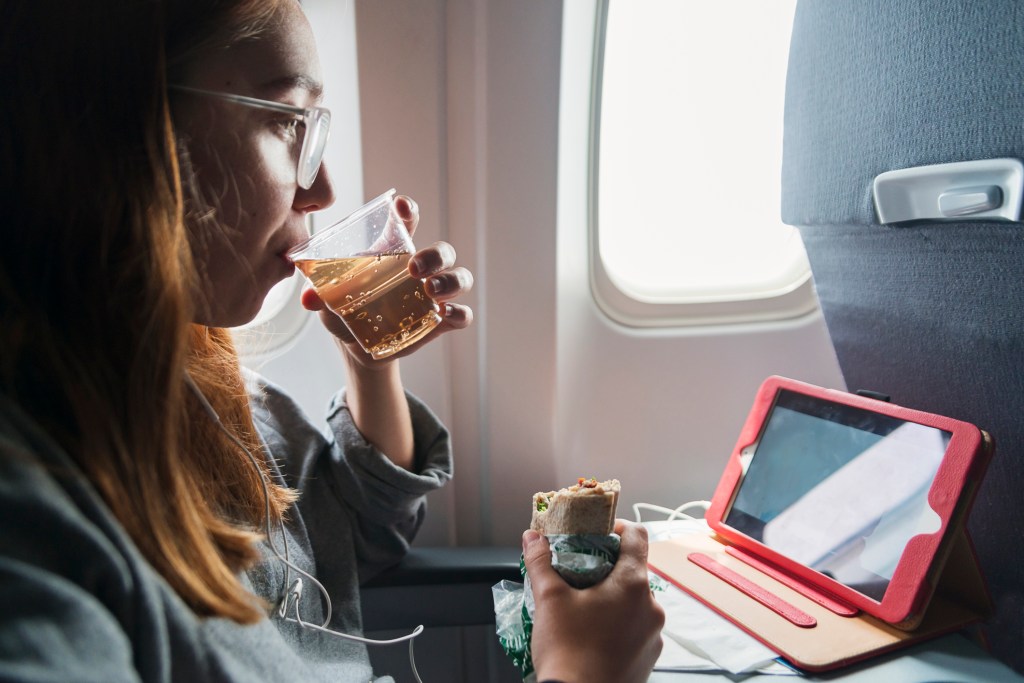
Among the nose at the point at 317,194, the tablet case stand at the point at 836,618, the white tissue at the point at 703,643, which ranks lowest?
the white tissue at the point at 703,643

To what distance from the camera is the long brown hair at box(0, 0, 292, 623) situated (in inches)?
23.3

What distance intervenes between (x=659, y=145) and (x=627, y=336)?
390mm

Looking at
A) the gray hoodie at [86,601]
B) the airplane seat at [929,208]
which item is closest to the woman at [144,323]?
the gray hoodie at [86,601]

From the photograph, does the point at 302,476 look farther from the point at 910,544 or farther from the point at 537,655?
the point at 910,544

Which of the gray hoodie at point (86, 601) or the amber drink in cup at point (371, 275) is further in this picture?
the amber drink in cup at point (371, 275)

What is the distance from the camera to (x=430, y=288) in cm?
95

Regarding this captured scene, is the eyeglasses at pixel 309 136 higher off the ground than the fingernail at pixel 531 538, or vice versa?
the eyeglasses at pixel 309 136

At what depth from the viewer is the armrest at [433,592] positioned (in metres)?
1.19

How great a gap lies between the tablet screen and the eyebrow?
33.0 inches

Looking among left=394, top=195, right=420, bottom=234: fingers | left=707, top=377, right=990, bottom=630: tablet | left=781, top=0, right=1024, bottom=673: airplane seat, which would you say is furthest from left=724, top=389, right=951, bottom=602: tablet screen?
left=394, top=195, right=420, bottom=234: fingers

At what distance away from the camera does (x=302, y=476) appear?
110cm

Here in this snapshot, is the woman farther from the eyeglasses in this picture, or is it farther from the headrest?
the headrest

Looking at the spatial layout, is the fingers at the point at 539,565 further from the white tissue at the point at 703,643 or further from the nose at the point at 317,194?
the nose at the point at 317,194

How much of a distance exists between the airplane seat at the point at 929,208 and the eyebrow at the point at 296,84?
69 centimetres
